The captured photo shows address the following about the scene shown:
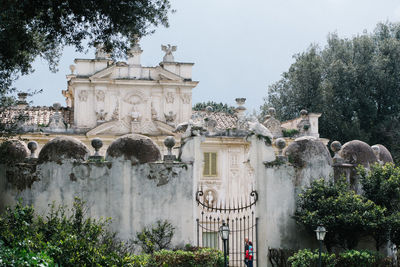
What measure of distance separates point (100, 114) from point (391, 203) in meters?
20.6

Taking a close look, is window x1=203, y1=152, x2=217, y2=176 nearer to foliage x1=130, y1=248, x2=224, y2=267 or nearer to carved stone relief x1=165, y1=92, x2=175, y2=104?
carved stone relief x1=165, y1=92, x2=175, y2=104

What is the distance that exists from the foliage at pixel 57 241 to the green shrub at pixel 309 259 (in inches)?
177

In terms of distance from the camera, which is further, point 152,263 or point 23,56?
point 23,56

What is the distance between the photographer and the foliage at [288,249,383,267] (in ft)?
51.5

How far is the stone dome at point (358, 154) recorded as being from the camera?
18312 millimetres

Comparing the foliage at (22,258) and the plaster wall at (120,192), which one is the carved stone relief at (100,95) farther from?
the foliage at (22,258)

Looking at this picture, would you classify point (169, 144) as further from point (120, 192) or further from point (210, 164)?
point (210, 164)

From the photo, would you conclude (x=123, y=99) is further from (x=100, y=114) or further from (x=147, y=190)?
(x=147, y=190)

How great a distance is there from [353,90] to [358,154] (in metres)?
28.1

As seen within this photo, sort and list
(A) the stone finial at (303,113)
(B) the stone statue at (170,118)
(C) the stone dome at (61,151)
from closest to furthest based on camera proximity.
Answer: (C) the stone dome at (61,151) → (B) the stone statue at (170,118) → (A) the stone finial at (303,113)

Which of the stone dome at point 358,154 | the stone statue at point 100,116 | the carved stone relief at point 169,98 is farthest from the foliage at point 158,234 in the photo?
the carved stone relief at point 169,98

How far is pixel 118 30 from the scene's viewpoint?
16.6 meters

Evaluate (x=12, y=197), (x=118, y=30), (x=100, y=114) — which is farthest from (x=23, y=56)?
(x=100, y=114)

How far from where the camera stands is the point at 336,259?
15836 millimetres
